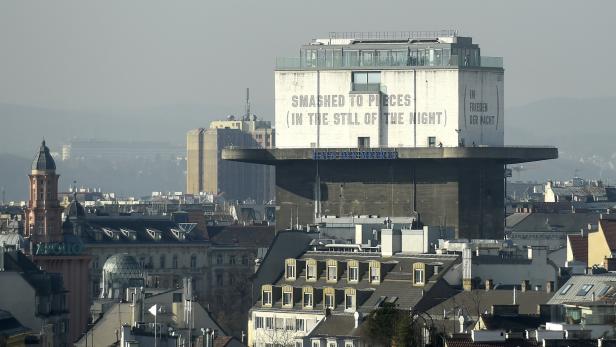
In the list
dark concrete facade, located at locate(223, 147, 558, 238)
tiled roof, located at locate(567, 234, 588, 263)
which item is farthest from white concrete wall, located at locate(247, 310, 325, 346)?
dark concrete facade, located at locate(223, 147, 558, 238)

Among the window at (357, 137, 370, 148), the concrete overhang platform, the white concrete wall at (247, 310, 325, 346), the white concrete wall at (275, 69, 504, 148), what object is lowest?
the white concrete wall at (247, 310, 325, 346)

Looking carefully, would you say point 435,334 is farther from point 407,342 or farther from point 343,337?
point 343,337

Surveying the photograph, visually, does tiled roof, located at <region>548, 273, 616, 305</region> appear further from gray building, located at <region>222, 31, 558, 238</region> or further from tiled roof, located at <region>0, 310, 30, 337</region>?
gray building, located at <region>222, 31, 558, 238</region>

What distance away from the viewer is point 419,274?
11594 cm

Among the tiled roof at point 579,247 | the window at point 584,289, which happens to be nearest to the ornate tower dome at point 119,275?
the tiled roof at point 579,247

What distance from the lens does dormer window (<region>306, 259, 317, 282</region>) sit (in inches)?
4850

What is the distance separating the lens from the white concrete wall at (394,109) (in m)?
172

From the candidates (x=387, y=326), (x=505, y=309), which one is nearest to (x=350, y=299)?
(x=505, y=309)

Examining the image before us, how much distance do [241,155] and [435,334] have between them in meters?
86.9

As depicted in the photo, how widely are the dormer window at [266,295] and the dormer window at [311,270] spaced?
164cm

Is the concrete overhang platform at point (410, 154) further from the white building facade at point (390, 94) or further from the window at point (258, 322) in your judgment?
the window at point (258, 322)

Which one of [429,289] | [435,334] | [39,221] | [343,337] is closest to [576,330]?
[435,334]

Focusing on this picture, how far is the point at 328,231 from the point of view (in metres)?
145

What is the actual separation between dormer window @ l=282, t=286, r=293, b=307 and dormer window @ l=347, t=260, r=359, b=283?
7.96ft
